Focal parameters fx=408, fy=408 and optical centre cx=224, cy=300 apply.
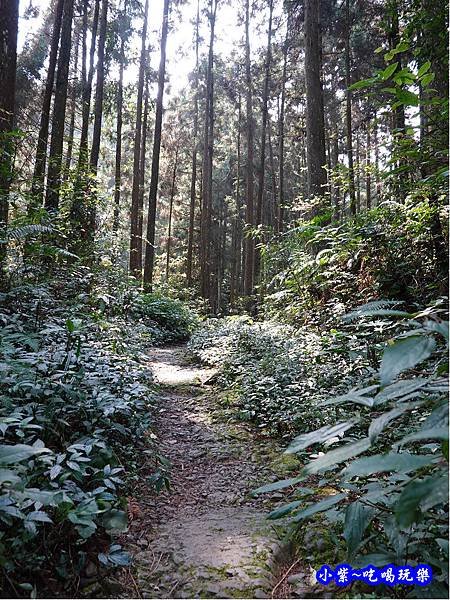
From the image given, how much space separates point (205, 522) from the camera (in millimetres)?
2898

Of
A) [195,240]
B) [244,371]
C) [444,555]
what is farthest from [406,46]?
[195,240]

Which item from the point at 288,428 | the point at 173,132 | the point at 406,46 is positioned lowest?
the point at 288,428

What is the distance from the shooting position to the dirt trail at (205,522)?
219 centimetres

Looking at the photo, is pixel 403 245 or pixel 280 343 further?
pixel 280 343

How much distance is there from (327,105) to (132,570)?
2122 cm

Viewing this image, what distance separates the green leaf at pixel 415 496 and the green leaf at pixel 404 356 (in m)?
0.25

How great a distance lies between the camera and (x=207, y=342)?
31.5 feet

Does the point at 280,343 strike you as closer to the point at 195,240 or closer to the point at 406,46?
the point at 406,46

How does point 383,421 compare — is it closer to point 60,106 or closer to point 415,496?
point 415,496

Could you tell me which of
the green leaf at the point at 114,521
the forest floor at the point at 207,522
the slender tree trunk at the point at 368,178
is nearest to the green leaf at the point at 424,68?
the slender tree trunk at the point at 368,178

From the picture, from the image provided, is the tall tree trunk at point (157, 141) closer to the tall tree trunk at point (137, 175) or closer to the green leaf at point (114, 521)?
the tall tree trunk at point (137, 175)

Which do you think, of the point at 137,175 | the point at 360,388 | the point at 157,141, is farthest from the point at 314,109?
the point at 137,175

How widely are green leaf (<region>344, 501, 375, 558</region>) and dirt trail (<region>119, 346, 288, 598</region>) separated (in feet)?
→ 2.85

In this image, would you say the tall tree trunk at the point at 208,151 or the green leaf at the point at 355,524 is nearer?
the green leaf at the point at 355,524
